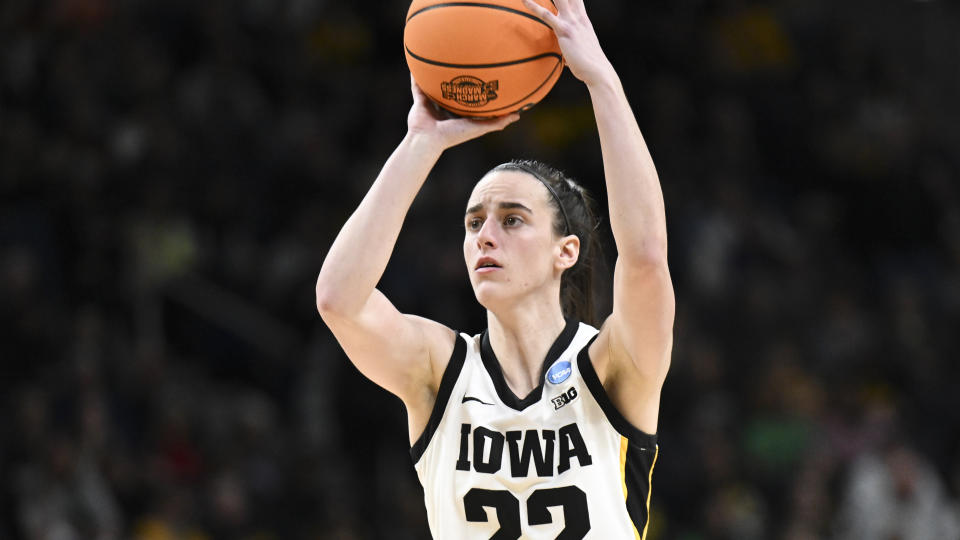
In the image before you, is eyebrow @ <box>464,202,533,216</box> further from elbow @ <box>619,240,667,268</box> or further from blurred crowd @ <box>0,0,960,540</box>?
blurred crowd @ <box>0,0,960,540</box>

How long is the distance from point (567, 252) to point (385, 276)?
15.9 ft

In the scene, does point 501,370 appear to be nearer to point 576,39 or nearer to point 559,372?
point 559,372

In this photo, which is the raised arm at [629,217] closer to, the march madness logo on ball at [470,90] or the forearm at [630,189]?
the forearm at [630,189]

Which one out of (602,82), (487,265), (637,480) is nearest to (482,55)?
(602,82)

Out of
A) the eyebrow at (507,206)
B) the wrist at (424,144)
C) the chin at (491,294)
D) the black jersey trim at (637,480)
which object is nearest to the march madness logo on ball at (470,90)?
the wrist at (424,144)

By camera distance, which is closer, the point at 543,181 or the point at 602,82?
the point at 602,82

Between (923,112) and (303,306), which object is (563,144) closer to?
(303,306)

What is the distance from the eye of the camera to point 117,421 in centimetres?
807

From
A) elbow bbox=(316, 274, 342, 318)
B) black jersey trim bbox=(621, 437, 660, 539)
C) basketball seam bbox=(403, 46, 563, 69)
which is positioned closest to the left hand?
basketball seam bbox=(403, 46, 563, 69)

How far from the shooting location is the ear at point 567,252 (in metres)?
3.81

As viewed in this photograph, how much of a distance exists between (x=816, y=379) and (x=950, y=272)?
1868mm

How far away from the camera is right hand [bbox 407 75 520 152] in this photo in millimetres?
3441

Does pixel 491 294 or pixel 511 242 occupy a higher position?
pixel 511 242

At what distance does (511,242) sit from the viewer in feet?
12.0
